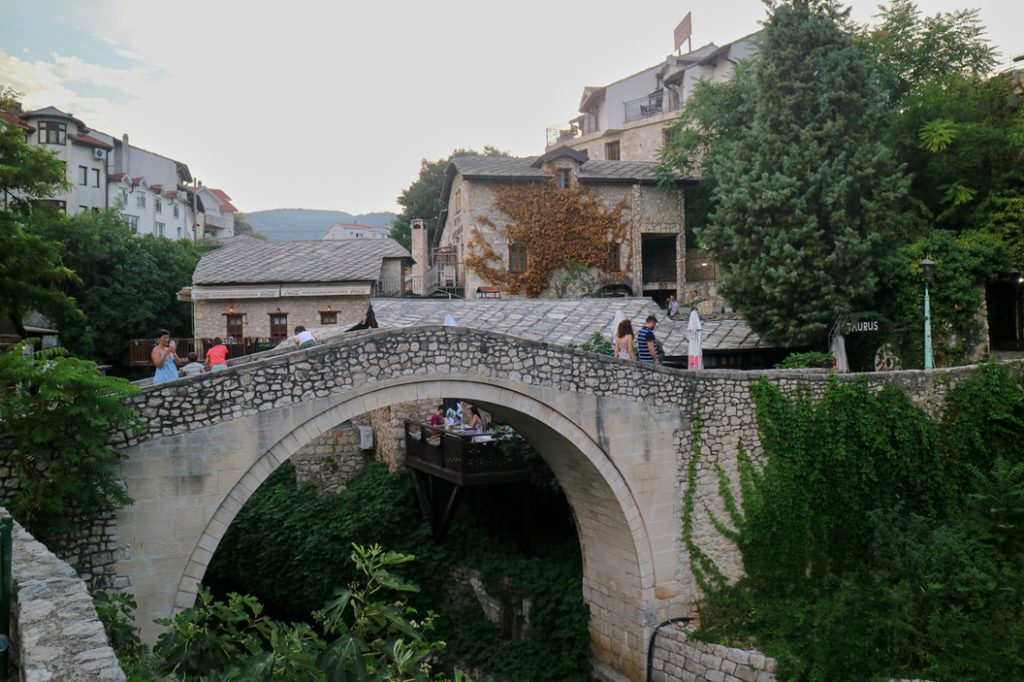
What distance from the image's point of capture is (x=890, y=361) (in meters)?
16.4

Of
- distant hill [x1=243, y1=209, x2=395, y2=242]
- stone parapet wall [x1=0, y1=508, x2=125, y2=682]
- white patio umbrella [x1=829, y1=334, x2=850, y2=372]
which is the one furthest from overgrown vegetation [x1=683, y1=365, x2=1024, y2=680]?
distant hill [x1=243, y1=209, x2=395, y2=242]

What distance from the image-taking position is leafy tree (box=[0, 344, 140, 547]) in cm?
784

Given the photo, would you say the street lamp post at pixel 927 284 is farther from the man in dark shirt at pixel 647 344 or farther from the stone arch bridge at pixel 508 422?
the man in dark shirt at pixel 647 344

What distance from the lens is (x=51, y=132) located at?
35.0 meters

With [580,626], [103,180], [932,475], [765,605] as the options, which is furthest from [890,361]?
[103,180]

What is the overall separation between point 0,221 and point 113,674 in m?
11.1

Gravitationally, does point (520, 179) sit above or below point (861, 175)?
above

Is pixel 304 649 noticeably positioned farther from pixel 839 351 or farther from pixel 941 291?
pixel 941 291

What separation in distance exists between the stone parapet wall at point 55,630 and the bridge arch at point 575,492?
423cm

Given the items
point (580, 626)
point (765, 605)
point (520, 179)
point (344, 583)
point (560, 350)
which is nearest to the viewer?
point (560, 350)

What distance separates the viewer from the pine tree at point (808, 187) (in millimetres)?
15586

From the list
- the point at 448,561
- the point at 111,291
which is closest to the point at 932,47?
the point at 448,561

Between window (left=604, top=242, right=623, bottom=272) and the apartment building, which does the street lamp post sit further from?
the apartment building

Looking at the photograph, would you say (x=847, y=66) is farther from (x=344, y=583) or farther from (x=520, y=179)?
(x=344, y=583)
